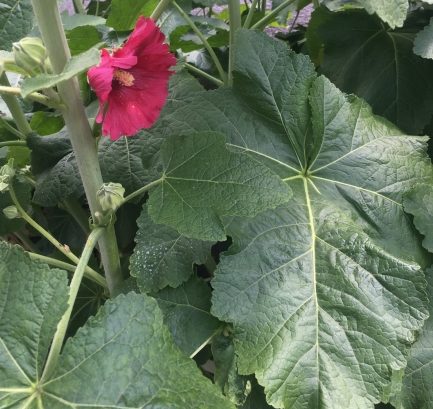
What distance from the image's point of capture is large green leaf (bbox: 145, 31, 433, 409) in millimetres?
523

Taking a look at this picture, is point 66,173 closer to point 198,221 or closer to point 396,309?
point 198,221

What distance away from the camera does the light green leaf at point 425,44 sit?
69 cm

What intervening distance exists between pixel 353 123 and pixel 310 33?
278mm

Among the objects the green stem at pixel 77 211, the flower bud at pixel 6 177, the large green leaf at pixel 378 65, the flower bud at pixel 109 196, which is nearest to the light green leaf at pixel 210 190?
the flower bud at pixel 109 196

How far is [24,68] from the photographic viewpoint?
0.43 m

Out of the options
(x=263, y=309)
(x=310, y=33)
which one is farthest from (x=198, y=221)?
(x=310, y=33)

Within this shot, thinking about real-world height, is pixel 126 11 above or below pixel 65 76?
below

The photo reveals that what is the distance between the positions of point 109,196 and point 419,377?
15.5 inches

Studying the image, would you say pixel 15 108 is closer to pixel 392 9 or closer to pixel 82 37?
pixel 82 37

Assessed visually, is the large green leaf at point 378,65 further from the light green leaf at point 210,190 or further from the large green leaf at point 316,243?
the light green leaf at point 210,190

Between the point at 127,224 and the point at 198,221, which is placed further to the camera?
the point at 127,224

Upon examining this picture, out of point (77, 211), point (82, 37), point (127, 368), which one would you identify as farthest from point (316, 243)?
point (82, 37)

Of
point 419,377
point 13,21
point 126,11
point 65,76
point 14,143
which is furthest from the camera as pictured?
point 126,11

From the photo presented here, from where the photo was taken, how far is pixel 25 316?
46cm
